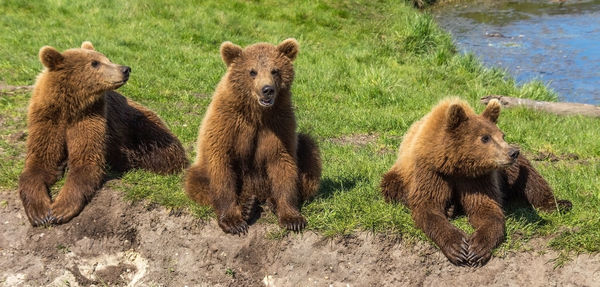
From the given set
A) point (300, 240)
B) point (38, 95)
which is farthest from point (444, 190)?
point (38, 95)

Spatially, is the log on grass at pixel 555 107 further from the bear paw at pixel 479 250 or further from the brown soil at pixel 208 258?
the bear paw at pixel 479 250

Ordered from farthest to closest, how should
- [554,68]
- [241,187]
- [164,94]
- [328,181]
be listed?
1. [554,68]
2. [164,94]
3. [328,181]
4. [241,187]

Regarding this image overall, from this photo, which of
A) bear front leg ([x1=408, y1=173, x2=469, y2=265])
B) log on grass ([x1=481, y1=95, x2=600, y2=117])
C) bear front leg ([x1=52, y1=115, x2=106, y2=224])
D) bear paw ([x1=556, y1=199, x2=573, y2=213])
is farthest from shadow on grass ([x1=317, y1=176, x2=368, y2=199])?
log on grass ([x1=481, y1=95, x2=600, y2=117])

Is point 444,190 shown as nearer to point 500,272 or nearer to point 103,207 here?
point 500,272

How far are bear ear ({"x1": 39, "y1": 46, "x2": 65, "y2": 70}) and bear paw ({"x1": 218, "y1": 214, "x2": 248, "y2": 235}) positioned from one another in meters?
2.22

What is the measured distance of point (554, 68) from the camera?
15.8m

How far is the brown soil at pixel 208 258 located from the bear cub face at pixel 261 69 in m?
1.17

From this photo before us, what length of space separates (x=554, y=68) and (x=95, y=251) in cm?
1317

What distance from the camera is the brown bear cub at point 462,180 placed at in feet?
16.9

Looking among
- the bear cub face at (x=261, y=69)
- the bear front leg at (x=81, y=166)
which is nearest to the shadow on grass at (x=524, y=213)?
the bear cub face at (x=261, y=69)

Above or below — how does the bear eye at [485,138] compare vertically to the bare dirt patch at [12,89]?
above

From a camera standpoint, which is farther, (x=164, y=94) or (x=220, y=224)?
(x=164, y=94)

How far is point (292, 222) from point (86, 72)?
2483 mm

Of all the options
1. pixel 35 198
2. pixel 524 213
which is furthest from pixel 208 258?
pixel 524 213
